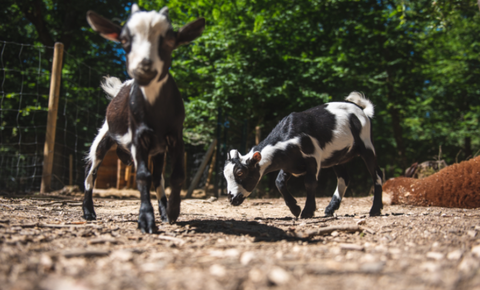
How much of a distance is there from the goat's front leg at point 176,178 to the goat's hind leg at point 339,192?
2719 mm

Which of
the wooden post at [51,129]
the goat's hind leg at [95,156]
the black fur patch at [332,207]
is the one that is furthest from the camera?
the wooden post at [51,129]

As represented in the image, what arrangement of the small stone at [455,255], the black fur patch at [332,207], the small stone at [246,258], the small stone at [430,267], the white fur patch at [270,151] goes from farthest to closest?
1. the black fur patch at [332,207]
2. the white fur patch at [270,151]
3. the small stone at [455,255]
4. the small stone at [246,258]
5. the small stone at [430,267]

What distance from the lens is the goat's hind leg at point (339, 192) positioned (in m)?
5.41

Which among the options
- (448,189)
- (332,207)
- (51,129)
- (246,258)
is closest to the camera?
(246,258)

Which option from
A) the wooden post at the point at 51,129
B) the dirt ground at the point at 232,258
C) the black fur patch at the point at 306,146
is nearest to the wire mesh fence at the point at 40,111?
the wooden post at the point at 51,129

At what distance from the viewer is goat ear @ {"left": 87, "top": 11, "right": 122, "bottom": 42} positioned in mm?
3215

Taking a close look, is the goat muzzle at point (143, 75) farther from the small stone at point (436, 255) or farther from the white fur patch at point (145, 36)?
the small stone at point (436, 255)

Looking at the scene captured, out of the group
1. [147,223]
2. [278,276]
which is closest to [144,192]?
[147,223]

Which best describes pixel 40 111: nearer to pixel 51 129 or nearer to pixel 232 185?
pixel 51 129

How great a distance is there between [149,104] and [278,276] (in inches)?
85.1

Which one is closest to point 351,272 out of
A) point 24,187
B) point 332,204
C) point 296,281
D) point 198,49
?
point 296,281

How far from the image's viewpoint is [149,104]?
3256mm

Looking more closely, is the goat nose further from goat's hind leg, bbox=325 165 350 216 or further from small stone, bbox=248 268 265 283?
goat's hind leg, bbox=325 165 350 216

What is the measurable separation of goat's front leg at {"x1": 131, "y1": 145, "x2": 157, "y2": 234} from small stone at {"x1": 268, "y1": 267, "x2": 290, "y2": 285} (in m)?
1.56
